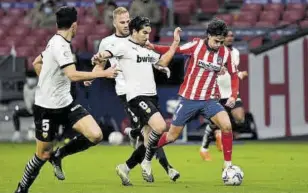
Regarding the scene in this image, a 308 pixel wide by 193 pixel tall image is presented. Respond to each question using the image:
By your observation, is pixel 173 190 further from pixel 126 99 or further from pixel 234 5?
pixel 234 5

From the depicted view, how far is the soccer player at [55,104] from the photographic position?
414 inches

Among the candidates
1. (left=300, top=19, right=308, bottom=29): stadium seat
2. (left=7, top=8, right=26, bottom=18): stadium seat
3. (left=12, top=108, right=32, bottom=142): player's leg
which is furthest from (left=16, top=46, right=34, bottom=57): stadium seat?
(left=300, top=19, right=308, bottom=29): stadium seat

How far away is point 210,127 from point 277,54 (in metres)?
6.25

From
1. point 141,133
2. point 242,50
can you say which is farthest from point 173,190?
point 242,50

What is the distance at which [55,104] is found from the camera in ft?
34.8

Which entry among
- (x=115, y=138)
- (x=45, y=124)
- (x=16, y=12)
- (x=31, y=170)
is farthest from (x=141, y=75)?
(x=16, y=12)

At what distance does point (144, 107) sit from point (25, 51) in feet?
42.6

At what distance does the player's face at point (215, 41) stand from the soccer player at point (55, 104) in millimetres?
2414

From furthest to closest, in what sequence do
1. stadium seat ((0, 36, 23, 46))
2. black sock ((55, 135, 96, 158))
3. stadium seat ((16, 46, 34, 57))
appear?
1. stadium seat ((0, 36, 23, 46))
2. stadium seat ((16, 46, 34, 57))
3. black sock ((55, 135, 96, 158))

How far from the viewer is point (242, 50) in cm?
2194

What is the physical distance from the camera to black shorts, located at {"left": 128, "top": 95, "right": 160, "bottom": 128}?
40.2ft

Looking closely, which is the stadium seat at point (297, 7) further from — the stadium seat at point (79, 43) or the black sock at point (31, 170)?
the black sock at point (31, 170)

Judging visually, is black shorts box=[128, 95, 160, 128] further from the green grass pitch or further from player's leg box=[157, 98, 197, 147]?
the green grass pitch

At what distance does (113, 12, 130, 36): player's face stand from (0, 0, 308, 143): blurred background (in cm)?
853
